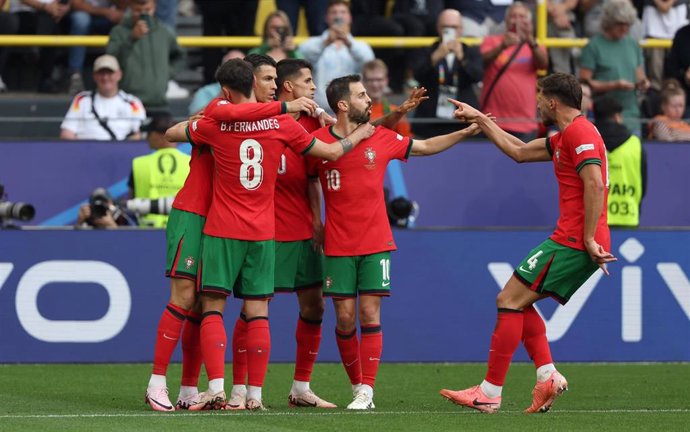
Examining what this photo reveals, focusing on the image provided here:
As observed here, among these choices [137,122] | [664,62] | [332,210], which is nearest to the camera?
[332,210]

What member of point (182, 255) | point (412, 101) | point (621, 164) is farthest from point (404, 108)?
point (621, 164)

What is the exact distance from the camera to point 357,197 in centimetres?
935

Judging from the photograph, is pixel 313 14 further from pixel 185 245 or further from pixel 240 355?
pixel 240 355

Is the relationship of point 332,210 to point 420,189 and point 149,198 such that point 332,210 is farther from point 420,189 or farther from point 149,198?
point 420,189

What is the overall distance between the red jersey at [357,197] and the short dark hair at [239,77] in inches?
27.0

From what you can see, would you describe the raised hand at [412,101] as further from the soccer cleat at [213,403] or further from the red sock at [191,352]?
the soccer cleat at [213,403]

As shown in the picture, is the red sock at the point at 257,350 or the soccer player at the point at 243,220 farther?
the red sock at the point at 257,350

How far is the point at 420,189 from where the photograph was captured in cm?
1442

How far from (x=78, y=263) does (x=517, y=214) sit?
4.42m

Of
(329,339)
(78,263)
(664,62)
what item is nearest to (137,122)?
(78,263)

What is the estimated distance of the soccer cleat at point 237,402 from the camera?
903 cm

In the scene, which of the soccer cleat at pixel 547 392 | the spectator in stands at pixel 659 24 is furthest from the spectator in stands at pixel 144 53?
the soccer cleat at pixel 547 392

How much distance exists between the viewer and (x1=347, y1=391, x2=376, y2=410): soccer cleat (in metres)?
9.16

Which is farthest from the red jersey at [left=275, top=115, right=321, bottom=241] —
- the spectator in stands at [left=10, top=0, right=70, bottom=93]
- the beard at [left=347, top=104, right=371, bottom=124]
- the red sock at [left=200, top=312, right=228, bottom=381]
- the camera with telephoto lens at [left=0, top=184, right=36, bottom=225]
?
the spectator in stands at [left=10, top=0, right=70, bottom=93]
